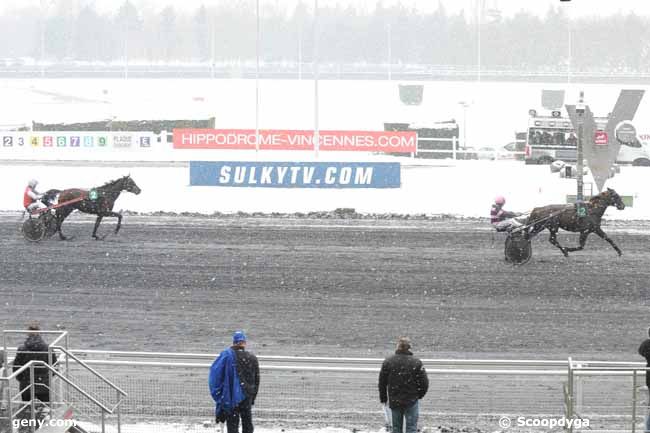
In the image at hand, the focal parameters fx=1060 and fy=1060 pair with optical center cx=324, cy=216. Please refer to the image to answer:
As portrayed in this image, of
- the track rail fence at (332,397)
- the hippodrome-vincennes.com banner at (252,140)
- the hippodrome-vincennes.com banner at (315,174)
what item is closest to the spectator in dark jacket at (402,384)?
the track rail fence at (332,397)

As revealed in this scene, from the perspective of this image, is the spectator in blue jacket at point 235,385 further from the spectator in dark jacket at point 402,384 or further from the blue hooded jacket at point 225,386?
the spectator in dark jacket at point 402,384

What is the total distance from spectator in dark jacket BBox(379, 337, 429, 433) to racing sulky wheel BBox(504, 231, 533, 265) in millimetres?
9252

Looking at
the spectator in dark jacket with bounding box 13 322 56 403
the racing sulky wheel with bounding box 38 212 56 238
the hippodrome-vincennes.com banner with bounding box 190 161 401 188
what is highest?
the hippodrome-vincennes.com banner with bounding box 190 161 401 188

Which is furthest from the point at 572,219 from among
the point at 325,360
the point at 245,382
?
the point at 245,382

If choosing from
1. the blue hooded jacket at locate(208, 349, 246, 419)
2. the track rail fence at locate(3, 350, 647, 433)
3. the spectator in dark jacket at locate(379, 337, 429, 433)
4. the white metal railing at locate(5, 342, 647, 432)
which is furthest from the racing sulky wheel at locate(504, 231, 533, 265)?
the blue hooded jacket at locate(208, 349, 246, 419)

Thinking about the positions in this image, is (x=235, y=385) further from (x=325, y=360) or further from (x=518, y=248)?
(x=518, y=248)

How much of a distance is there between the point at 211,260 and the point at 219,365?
9.48 m

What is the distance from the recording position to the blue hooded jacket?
8.54 meters

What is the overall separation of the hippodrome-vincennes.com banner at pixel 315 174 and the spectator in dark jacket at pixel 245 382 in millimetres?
17356

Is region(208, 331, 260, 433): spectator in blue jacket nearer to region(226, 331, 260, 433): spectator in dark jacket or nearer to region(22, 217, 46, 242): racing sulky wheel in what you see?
region(226, 331, 260, 433): spectator in dark jacket

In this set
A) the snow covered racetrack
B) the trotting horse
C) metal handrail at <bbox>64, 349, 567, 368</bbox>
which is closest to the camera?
metal handrail at <bbox>64, 349, 567, 368</bbox>

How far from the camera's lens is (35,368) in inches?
359

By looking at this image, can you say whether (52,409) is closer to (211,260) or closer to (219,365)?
(219,365)

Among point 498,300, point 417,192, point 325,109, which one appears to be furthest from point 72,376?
point 325,109
